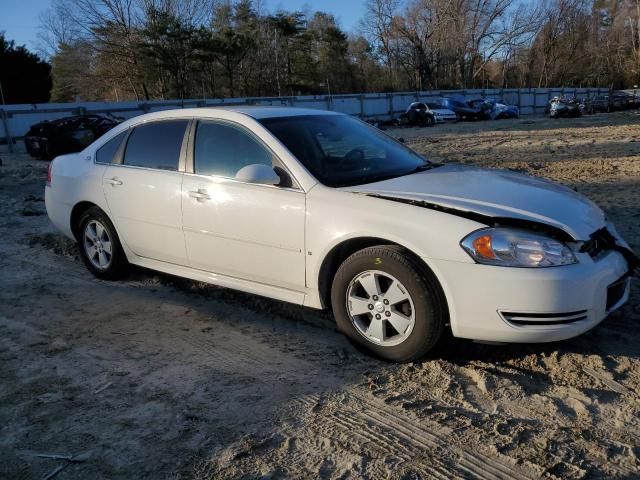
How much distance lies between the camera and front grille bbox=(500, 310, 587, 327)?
3100 mm

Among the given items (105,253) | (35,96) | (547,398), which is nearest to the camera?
(547,398)

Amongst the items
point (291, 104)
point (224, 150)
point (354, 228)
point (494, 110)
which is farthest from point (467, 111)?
point (354, 228)

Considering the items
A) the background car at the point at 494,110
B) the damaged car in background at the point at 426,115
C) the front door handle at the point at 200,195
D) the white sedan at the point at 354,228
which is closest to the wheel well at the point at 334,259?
the white sedan at the point at 354,228

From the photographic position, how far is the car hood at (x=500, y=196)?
130 inches

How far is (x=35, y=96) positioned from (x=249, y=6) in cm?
2166

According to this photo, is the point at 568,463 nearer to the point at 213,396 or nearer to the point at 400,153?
the point at 213,396

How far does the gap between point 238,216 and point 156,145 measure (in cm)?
127

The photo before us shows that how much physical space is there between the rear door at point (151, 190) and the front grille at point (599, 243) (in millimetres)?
2861

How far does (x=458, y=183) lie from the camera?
12.6 feet

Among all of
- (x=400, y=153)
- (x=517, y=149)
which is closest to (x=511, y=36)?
(x=517, y=149)

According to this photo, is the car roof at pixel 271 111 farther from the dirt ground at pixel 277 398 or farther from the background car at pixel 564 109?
the background car at pixel 564 109

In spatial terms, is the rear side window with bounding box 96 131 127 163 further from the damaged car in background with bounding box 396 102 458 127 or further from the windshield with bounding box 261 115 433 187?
the damaged car in background with bounding box 396 102 458 127

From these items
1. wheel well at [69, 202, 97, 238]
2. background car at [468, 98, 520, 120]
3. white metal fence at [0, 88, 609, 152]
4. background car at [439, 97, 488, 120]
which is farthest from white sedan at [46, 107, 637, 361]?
background car at [468, 98, 520, 120]

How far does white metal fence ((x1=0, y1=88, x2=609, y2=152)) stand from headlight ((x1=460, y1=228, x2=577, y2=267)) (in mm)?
6586
